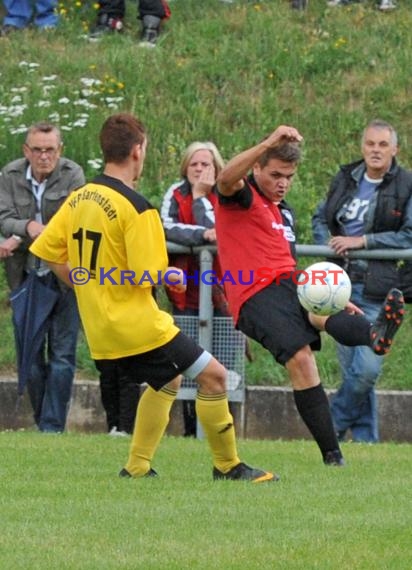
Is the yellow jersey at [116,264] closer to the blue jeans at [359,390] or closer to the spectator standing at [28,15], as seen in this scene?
the blue jeans at [359,390]

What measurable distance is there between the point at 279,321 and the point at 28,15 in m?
9.56

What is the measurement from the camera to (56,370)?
40.1 ft

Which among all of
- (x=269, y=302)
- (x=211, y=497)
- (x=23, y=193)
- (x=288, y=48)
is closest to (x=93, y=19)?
(x=288, y=48)

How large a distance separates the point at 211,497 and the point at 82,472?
4.62 ft

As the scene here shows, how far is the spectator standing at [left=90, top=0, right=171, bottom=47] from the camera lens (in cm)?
1784

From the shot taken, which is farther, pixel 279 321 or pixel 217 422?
pixel 279 321

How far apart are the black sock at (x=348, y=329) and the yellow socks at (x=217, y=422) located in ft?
2.83

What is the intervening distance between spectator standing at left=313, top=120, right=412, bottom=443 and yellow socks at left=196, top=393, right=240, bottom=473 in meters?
2.74

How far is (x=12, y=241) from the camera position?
484 inches

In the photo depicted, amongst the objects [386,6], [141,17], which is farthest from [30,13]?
[386,6]

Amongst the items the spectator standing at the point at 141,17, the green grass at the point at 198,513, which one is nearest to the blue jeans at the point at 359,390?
the green grass at the point at 198,513

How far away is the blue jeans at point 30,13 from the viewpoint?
18.3 meters

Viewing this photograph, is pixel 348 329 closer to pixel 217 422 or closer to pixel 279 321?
pixel 279 321

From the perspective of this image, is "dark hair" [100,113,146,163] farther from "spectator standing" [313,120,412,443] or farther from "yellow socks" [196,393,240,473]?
"spectator standing" [313,120,412,443]
